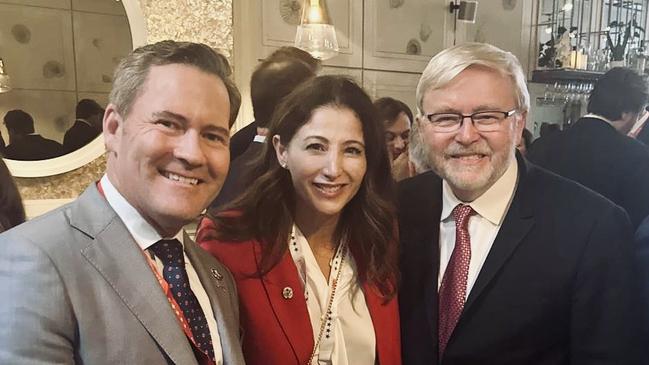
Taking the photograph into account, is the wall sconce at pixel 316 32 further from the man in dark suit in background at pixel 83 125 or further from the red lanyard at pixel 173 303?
the red lanyard at pixel 173 303

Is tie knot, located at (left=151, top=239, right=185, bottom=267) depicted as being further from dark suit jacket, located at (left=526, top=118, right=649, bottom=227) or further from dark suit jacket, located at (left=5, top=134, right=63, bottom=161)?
dark suit jacket, located at (left=526, top=118, right=649, bottom=227)

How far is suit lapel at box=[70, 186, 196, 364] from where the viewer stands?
98 centimetres

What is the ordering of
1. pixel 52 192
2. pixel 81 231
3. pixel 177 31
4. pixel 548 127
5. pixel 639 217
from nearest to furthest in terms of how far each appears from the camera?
1. pixel 81 231
2. pixel 639 217
3. pixel 52 192
4. pixel 177 31
5. pixel 548 127

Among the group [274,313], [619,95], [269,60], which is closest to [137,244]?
[274,313]

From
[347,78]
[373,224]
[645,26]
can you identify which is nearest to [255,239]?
[373,224]

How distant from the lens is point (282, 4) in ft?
11.5

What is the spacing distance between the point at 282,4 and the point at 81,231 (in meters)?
2.80

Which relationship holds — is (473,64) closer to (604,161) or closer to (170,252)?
(170,252)

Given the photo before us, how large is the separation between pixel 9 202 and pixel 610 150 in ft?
8.15

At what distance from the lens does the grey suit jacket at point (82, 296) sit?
33.5 inches

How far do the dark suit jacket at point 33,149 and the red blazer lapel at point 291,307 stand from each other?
1.58 m

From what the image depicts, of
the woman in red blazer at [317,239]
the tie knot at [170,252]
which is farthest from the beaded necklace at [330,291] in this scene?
the tie knot at [170,252]

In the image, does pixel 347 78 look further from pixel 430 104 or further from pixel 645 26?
pixel 645 26

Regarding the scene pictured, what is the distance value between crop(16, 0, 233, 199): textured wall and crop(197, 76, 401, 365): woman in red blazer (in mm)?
1427
